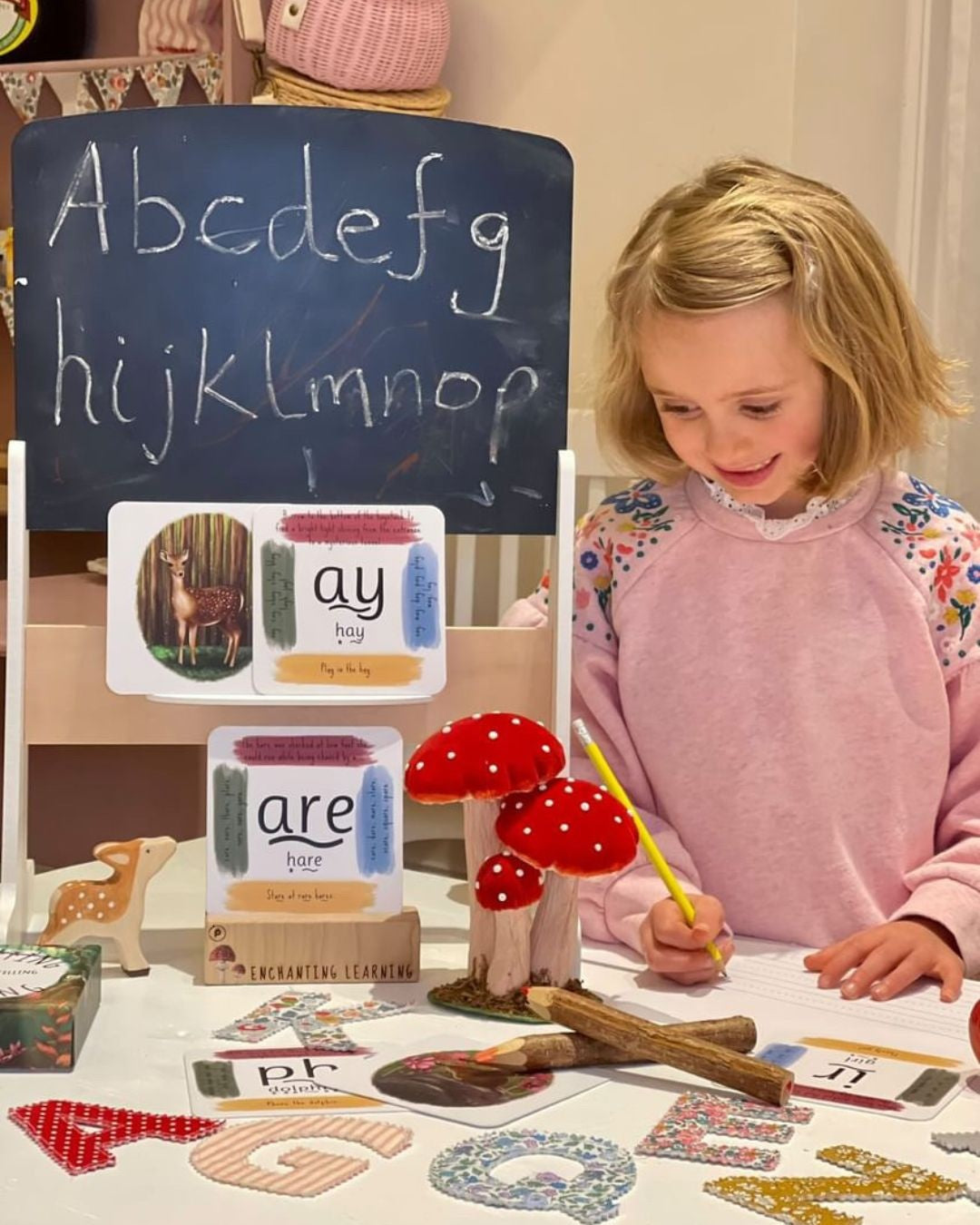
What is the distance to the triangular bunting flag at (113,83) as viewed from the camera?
2.74 m

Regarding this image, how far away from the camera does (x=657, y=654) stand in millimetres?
1526

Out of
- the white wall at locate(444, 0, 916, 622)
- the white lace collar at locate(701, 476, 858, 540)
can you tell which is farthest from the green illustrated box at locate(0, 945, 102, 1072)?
the white wall at locate(444, 0, 916, 622)

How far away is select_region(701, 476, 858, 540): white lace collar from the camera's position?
1505 mm

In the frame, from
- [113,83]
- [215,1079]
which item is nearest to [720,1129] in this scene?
[215,1079]

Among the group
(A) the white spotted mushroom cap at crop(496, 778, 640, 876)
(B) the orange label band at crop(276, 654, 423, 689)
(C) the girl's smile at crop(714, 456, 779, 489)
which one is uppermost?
(C) the girl's smile at crop(714, 456, 779, 489)

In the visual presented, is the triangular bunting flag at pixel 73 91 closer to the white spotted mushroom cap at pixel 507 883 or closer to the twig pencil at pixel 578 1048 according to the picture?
the white spotted mushroom cap at pixel 507 883

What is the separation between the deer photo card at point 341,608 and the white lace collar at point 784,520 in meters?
0.33

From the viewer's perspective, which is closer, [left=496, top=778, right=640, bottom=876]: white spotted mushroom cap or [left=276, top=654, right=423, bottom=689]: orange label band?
[left=496, top=778, right=640, bottom=876]: white spotted mushroom cap

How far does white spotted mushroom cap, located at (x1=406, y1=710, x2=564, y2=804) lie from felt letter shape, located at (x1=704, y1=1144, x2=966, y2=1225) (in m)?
0.32

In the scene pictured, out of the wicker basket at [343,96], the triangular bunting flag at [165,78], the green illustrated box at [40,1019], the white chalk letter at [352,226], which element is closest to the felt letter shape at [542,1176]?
the green illustrated box at [40,1019]

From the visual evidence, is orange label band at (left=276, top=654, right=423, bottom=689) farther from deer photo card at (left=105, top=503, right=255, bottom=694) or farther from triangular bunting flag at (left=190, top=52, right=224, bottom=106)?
triangular bunting flag at (left=190, top=52, right=224, bottom=106)

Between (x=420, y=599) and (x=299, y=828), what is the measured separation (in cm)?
21

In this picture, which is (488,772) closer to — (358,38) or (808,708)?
(808,708)

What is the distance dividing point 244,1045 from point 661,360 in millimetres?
667
